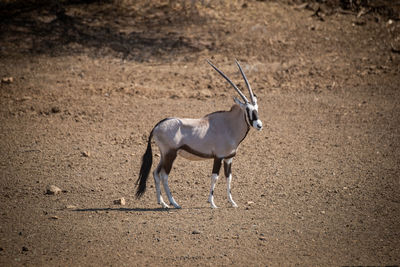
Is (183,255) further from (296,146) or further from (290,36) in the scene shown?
(290,36)

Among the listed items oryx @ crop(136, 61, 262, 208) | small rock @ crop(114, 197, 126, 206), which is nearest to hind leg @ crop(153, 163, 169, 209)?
oryx @ crop(136, 61, 262, 208)

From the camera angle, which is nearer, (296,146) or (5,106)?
(296,146)

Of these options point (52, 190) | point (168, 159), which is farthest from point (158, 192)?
point (52, 190)

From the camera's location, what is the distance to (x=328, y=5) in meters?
19.9

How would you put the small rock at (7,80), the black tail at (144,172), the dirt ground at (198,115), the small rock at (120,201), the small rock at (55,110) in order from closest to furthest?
the dirt ground at (198,115) → the black tail at (144,172) → the small rock at (120,201) → the small rock at (55,110) → the small rock at (7,80)

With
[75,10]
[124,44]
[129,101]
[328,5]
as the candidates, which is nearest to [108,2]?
[75,10]

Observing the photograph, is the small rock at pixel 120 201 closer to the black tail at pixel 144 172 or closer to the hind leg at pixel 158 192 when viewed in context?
the black tail at pixel 144 172

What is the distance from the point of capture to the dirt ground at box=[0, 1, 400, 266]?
7082mm

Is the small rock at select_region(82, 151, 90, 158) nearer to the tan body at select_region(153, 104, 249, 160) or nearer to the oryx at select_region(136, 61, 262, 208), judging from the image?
the oryx at select_region(136, 61, 262, 208)

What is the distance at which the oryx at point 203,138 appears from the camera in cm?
818

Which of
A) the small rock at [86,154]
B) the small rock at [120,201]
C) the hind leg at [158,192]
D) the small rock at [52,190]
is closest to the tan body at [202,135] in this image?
the hind leg at [158,192]

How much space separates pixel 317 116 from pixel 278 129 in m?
1.49

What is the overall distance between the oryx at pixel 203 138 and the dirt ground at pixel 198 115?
584 mm

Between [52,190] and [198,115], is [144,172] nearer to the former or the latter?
[52,190]
